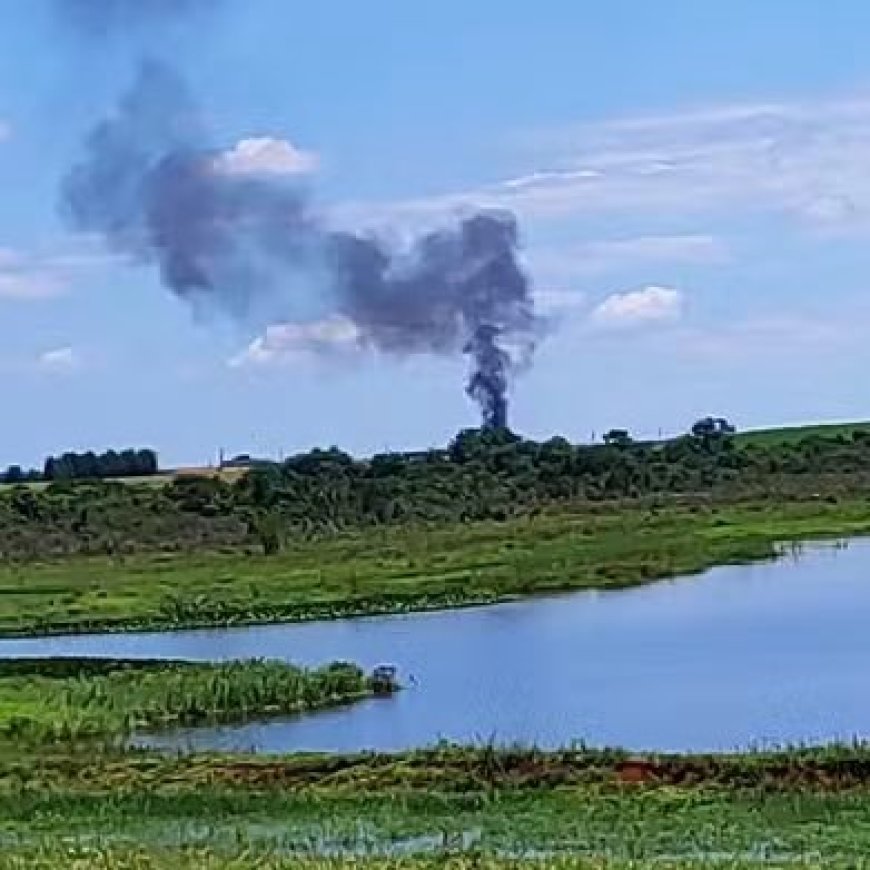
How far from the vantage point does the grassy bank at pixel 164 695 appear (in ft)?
116

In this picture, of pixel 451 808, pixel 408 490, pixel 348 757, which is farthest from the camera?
pixel 408 490

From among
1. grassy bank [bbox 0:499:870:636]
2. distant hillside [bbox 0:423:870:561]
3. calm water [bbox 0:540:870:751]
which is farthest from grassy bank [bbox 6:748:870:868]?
distant hillside [bbox 0:423:870:561]

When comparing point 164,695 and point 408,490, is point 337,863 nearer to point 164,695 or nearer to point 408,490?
point 164,695

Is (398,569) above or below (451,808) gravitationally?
above

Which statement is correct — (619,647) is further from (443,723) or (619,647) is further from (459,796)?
(459,796)

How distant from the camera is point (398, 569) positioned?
64.4 m

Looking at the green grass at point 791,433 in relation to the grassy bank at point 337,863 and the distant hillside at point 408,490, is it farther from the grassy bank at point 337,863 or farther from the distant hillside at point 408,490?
the grassy bank at point 337,863

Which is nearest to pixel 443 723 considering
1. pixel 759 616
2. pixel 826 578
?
pixel 759 616

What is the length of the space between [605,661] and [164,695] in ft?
27.5

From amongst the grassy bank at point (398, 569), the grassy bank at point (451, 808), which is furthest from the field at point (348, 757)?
the grassy bank at point (398, 569)

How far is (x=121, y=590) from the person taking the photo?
62188 millimetres

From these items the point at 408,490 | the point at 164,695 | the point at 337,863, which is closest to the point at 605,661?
the point at 164,695

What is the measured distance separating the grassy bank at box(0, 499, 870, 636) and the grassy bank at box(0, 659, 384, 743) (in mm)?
14236

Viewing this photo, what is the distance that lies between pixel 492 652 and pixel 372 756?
18.2 metres
